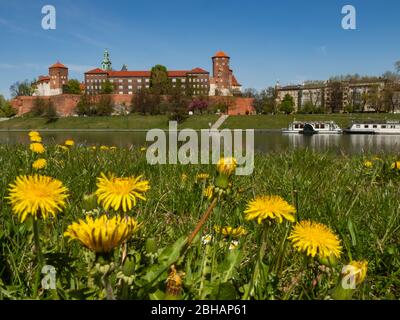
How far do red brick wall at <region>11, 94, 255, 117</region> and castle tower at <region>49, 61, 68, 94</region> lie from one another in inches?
270

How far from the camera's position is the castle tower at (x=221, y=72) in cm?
7738

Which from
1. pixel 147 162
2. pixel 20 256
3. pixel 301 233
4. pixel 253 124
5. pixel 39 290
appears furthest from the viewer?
pixel 253 124

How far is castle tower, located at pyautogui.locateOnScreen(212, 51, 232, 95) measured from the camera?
254 ft

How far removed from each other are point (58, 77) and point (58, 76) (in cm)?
20

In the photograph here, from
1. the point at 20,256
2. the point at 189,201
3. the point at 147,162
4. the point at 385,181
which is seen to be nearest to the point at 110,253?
the point at 20,256

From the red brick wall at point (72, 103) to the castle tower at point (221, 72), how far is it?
8375mm

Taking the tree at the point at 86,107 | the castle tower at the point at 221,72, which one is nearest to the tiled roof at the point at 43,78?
the tree at the point at 86,107

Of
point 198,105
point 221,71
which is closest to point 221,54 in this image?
point 221,71

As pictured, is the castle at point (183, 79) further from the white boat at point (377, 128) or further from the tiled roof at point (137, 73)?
the white boat at point (377, 128)

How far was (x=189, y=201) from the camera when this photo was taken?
1882 millimetres

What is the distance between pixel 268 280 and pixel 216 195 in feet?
0.78

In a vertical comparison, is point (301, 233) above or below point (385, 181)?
above

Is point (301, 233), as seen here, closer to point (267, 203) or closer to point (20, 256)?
point (267, 203)

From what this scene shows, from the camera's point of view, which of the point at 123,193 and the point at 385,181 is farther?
the point at 385,181
